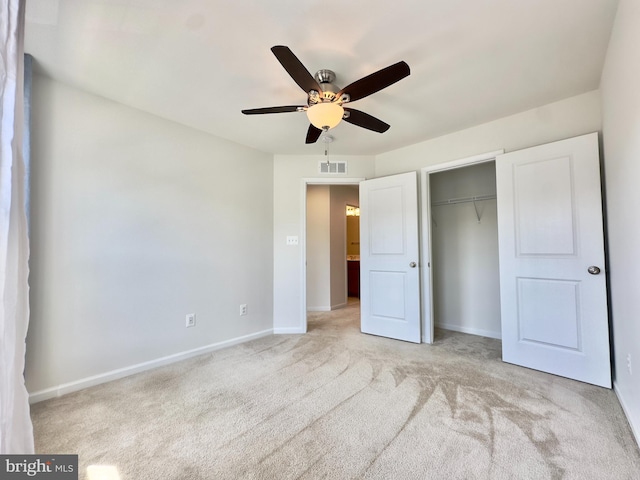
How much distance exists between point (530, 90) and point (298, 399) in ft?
9.70

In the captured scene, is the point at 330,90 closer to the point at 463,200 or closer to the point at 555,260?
the point at 555,260

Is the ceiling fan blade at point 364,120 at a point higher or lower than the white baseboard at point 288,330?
higher

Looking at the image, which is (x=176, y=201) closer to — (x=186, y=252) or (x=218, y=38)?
(x=186, y=252)

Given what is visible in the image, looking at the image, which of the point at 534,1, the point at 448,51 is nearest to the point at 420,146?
the point at 448,51

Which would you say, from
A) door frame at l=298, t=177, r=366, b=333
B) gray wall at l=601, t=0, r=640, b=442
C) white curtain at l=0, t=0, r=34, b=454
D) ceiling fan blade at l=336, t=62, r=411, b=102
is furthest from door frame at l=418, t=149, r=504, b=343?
white curtain at l=0, t=0, r=34, b=454

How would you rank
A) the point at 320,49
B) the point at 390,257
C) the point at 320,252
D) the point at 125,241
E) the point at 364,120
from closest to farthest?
the point at 320,49
the point at 364,120
the point at 125,241
the point at 390,257
the point at 320,252

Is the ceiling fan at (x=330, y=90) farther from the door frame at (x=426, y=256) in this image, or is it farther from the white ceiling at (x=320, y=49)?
the door frame at (x=426, y=256)

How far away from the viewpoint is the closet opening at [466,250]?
11.9 feet

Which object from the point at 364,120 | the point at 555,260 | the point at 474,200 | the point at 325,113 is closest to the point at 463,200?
A: the point at 474,200

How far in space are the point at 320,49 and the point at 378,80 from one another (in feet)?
1.48

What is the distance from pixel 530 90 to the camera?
2.36m

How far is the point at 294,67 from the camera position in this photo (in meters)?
1.58

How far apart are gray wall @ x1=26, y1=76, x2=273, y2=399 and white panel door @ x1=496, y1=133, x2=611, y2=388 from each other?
2734 millimetres
